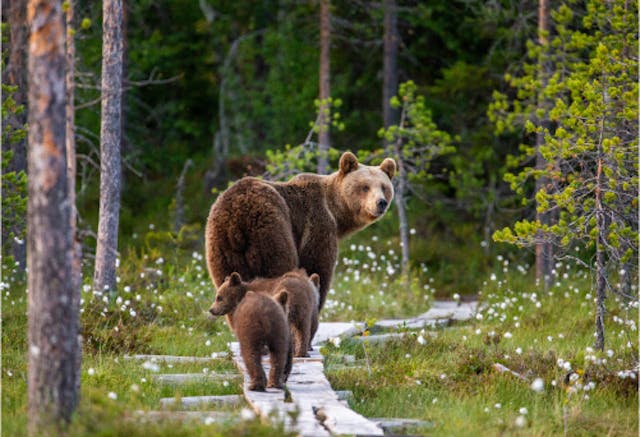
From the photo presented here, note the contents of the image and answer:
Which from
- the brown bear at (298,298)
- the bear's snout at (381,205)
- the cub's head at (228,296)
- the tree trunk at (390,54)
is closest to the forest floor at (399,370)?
the brown bear at (298,298)

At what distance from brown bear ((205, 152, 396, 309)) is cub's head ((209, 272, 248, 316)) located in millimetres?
719

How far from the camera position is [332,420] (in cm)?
630

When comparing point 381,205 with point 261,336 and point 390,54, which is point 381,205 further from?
point 390,54

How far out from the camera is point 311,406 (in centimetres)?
679

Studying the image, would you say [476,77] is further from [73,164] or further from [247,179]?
[73,164]

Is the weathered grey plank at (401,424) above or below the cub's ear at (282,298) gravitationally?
below

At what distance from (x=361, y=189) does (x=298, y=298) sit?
2.23m

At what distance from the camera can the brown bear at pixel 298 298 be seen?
8.20 m

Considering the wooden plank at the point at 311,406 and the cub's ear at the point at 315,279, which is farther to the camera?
the cub's ear at the point at 315,279

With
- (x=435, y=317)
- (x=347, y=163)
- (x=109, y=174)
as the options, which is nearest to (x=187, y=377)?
(x=347, y=163)

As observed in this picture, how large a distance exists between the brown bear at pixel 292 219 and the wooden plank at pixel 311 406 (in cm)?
104

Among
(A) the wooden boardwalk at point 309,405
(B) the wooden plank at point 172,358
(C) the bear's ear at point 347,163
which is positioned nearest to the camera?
(A) the wooden boardwalk at point 309,405

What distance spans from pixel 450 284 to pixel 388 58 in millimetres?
5006

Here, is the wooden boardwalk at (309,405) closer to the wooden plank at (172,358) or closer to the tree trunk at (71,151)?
the wooden plank at (172,358)
